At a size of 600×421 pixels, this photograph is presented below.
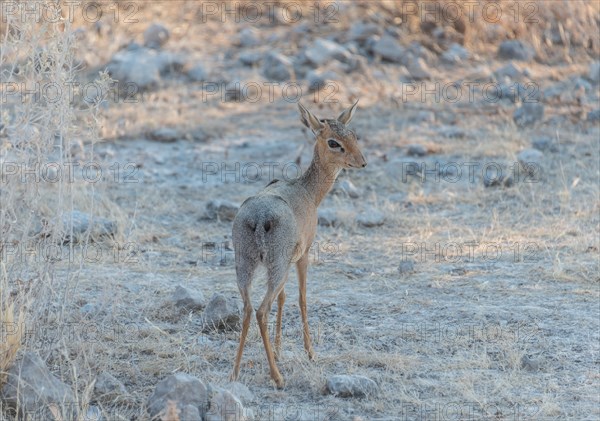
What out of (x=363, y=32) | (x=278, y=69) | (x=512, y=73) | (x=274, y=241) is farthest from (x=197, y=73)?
(x=274, y=241)

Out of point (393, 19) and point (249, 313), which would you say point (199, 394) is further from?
point (393, 19)

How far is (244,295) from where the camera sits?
6.29 metres

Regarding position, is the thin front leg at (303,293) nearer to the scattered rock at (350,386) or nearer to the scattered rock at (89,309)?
the scattered rock at (350,386)

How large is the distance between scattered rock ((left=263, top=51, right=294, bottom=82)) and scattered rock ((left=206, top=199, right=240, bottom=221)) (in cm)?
433

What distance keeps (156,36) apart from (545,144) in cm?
620

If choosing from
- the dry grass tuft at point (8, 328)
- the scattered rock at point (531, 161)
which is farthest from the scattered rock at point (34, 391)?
the scattered rock at point (531, 161)

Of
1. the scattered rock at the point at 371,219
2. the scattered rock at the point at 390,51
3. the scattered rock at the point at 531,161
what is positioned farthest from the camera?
the scattered rock at the point at 390,51

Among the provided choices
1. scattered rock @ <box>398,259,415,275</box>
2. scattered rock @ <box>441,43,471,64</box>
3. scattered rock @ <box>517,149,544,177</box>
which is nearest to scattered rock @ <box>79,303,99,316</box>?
scattered rock @ <box>398,259,415,275</box>

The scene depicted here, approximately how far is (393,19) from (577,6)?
9.32ft

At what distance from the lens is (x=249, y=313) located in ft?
20.6

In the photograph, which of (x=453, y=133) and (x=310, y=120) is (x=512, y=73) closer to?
(x=453, y=133)

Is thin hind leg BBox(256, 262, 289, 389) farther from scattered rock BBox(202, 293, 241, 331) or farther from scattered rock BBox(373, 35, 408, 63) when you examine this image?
scattered rock BBox(373, 35, 408, 63)

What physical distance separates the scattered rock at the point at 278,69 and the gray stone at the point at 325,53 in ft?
1.09

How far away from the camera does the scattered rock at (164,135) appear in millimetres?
12469
